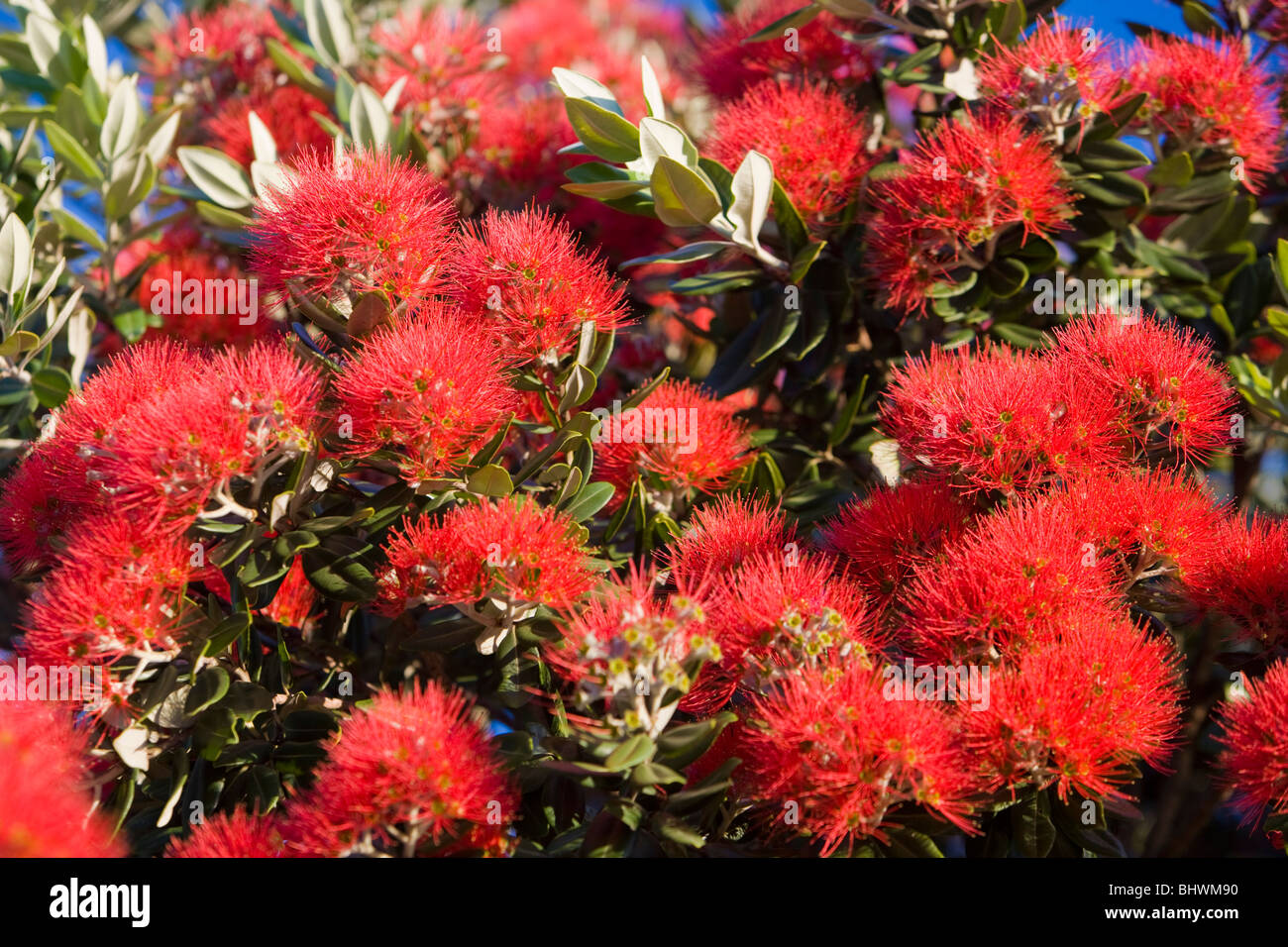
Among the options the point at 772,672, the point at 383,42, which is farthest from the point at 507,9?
the point at 772,672

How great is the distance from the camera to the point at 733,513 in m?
2.00

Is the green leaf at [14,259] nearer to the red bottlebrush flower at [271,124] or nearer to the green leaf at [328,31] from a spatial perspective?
the red bottlebrush flower at [271,124]

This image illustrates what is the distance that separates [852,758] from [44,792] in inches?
41.8

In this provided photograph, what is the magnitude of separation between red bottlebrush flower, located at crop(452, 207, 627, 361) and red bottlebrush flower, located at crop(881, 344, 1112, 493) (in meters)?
0.62

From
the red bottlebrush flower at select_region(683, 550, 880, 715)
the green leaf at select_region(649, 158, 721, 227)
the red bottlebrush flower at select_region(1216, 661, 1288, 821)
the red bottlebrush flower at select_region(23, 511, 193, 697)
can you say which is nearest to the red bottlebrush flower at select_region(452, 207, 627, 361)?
the green leaf at select_region(649, 158, 721, 227)

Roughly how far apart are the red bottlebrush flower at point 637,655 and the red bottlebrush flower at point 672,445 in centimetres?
53

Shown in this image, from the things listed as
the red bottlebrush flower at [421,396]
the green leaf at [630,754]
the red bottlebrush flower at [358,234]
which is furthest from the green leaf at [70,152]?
the green leaf at [630,754]

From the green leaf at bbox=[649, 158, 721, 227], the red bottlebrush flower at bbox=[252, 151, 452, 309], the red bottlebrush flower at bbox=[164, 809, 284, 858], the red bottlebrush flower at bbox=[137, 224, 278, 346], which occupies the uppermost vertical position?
the red bottlebrush flower at bbox=[137, 224, 278, 346]

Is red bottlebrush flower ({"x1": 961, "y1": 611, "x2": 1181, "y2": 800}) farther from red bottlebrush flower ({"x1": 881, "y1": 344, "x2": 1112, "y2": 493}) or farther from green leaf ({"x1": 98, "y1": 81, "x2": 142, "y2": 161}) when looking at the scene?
green leaf ({"x1": 98, "y1": 81, "x2": 142, "y2": 161})

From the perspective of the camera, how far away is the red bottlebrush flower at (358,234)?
6.47 feet

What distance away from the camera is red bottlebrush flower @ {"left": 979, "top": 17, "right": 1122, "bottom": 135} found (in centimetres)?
228

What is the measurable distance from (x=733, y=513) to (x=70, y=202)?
2.41m

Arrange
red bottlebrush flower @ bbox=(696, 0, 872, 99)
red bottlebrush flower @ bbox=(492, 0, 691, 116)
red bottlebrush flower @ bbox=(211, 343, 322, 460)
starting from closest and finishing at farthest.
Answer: red bottlebrush flower @ bbox=(211, 343, 322, 460) → red bottlebrush flower @ bbox=(696, 0, 872, 99) → red bottlebrush flower @ bbox=(492, 0, 691, 116)

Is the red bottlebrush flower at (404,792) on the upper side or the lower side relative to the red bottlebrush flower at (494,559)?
lower
